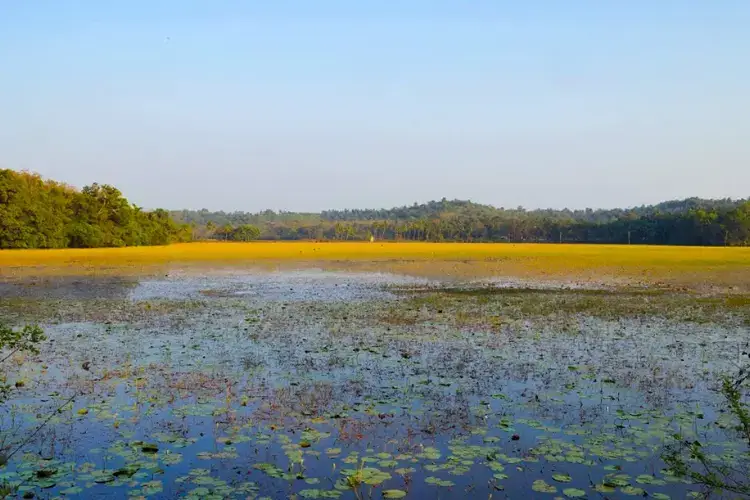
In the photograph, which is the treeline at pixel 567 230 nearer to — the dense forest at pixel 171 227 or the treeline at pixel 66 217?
the dense forest at pixel 171 227

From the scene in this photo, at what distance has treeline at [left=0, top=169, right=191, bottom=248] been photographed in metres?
68.2

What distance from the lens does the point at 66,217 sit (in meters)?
77.2

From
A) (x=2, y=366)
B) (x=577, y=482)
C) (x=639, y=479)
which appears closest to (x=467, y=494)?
(x=577, y=482)

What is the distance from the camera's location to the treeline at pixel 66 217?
68188mm

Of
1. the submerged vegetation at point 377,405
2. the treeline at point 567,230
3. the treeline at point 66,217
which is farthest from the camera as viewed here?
the treeline at point 567,230

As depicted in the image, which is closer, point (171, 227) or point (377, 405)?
point (377, 405)

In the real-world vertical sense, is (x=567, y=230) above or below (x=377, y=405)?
above

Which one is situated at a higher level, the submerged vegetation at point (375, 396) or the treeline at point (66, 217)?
the treeline at point (66, 217)

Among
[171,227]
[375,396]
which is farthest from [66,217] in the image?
[375,396]

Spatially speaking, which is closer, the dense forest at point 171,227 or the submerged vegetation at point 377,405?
the submerged vegetation at point 377,405

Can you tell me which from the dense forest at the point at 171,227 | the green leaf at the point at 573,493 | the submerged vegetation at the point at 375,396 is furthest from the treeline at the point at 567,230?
the green leaf at the point at 573,493

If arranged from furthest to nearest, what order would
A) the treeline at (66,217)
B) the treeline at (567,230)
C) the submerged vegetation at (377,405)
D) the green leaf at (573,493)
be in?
the treeline at (567,230), the treeline at (66,217), the submerged vegetation at (377,405), the green leaf at (573,493)

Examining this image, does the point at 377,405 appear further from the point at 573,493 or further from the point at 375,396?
the point at 573,493

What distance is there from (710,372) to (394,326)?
302 inches
